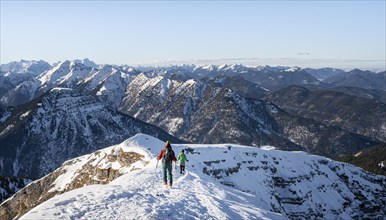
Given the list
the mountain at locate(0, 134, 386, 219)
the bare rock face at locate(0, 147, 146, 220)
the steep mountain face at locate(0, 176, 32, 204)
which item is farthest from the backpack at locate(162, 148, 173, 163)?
the steep mountain face at locate(0, 176, 32, 204)

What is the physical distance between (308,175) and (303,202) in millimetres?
15227

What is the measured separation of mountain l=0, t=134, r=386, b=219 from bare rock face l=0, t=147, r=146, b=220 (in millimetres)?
253

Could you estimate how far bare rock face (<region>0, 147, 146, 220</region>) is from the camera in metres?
81.4

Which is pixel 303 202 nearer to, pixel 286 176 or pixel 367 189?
pixel 286 176

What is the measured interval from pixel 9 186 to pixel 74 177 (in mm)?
59723

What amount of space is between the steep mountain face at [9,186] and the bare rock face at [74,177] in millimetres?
34256

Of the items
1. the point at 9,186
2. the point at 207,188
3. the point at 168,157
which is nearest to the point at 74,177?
the point at 207,188

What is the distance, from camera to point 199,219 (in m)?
30.9

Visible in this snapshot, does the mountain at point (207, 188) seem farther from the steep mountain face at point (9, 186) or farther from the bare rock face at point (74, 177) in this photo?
the steep mountain face at point (9, 186)

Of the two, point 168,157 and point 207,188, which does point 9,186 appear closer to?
point 207,188

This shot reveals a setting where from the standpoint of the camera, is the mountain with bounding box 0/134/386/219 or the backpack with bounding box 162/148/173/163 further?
the backpack with bounding box 162/148/173/163

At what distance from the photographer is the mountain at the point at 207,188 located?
31.0 meters

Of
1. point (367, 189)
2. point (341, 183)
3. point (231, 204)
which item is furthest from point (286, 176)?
point (231, 204)

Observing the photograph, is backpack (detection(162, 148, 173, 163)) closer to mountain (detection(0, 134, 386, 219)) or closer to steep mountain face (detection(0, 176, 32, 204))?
mountain (detection(0, 134, 386, 219))
